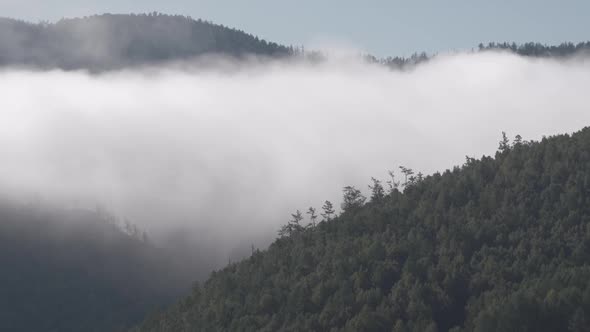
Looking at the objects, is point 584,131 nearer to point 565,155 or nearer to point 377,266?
point 565,155

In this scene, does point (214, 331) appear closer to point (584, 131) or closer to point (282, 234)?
point (282, 234)

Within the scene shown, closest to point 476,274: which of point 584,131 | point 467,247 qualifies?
point 467,247

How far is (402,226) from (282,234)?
30220 millimetres

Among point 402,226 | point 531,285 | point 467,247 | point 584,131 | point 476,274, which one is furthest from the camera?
point 584,131

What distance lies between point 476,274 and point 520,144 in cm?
4829

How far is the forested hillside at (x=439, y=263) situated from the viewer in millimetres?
139750

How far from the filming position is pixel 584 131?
186000mm

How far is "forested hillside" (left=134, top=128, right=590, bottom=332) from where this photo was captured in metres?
140

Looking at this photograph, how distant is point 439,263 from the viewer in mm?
155875

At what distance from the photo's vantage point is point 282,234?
197m

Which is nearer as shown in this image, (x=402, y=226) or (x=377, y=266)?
(x=377, y=266)

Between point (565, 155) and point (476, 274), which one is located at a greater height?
point (565, 155)

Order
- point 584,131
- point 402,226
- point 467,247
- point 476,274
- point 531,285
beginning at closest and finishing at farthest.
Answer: point 531,285 < point 476,274 < point 467,247 < point 402,226 < point 584,131

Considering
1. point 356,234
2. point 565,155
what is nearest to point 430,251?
point 356,234
